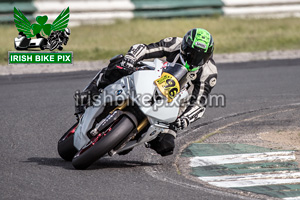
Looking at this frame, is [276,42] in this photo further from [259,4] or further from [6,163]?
[6,163]

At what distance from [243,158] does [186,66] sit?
1331 mm

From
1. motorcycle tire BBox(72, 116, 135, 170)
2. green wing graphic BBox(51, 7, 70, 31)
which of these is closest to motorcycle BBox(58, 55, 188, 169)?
motorcycle tire BBox(72, 116, 135, 170)

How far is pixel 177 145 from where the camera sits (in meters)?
8.30

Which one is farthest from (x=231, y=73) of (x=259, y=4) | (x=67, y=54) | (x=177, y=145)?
(x=259, y=4)

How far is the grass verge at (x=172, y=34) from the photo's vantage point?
16.4 m

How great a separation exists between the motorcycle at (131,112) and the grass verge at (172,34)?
8.80m

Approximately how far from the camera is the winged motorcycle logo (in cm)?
1577

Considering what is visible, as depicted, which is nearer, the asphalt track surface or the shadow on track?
the asphalt track surface

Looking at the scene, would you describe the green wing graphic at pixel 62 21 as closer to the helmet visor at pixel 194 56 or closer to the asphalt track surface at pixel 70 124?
the asphalt track surface at pixel 70 124

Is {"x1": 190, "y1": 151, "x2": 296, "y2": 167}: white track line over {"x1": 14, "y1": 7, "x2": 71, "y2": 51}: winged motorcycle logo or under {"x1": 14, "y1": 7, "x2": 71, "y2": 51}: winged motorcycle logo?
over

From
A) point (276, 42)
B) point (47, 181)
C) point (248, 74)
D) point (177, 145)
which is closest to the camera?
point (47, 181)

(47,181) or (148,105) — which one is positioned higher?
(148,105)

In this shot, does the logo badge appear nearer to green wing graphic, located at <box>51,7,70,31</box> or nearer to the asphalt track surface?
green wing graphic, located at <box>51,7,70,31</box>

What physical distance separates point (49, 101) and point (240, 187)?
18.4 feet
